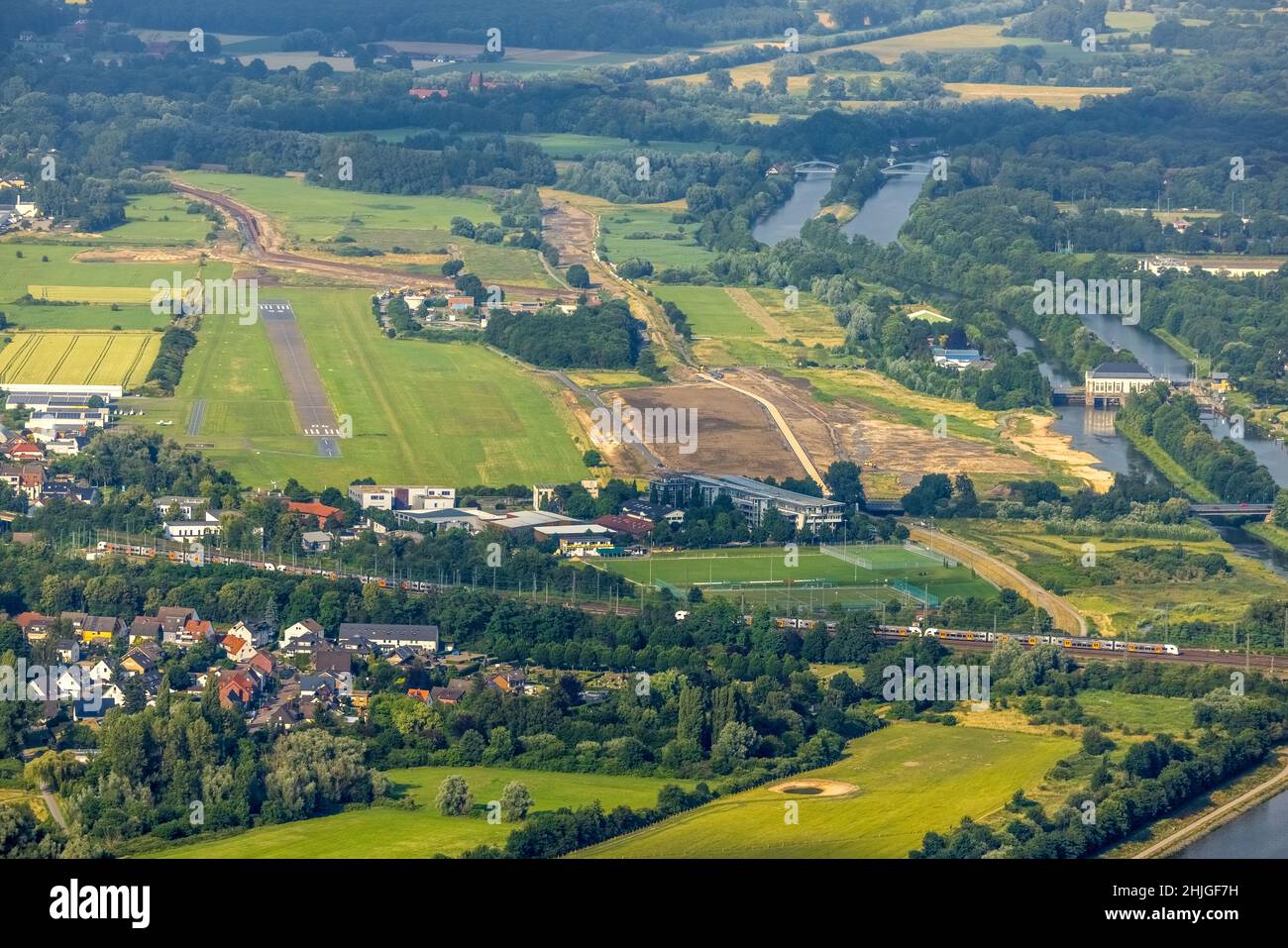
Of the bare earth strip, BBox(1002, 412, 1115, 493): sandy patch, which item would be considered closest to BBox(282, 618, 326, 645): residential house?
BBox(1002, 412, 1115, 493): sandy patch

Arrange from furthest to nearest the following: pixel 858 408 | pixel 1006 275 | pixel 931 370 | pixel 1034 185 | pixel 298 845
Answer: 1. pixel 1034 185
2. pixel 1006 275
3. pixel 931 370
4. pixel 858 408
5. pixel 298 845

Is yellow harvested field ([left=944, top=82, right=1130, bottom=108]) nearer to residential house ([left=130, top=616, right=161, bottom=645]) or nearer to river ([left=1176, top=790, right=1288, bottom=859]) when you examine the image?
residential house ([left=130, top=616, right=161, bottom=645])

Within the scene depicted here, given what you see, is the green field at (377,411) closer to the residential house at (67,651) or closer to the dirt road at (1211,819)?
the residential house at (67,651)

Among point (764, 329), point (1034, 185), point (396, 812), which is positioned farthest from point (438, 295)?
point (396, 812)

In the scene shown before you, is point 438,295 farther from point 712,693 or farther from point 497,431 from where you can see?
point 712,693

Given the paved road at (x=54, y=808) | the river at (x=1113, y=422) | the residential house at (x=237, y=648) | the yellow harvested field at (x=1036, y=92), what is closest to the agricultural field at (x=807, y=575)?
the residential house at (x=237, y=648)

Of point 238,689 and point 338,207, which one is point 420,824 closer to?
point 238,689

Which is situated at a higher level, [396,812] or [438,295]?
[438,295]
